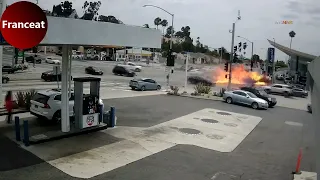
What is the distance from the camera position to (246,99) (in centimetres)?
2617

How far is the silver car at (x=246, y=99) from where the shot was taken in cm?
2550

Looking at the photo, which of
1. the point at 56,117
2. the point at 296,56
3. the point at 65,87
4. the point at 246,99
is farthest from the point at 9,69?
the point at 296,56

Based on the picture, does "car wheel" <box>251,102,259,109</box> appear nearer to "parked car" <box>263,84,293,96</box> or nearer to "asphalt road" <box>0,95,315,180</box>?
"asphalt road" <box>0,95,315,180</box>

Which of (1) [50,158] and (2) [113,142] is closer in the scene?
(1) [50,158]

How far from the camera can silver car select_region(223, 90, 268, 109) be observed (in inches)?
1004

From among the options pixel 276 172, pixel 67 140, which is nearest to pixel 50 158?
pixel 67 140

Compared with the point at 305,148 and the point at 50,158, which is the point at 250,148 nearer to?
the point at 305,148

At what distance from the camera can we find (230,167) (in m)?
10.4

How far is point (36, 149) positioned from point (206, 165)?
5.85 metres

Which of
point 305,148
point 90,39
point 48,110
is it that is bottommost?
point 305,148

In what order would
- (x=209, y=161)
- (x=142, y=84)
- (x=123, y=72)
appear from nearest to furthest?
(x=209, y=161), (x=142, y=84), (x=123, y=72)

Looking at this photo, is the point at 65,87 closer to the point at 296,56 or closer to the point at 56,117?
the point at 56,117

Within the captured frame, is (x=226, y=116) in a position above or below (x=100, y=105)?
below

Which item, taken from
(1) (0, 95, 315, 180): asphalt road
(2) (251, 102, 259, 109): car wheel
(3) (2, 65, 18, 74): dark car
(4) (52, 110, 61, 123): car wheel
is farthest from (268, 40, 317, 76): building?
(4) (52, 110, 61, 123): car wheel
